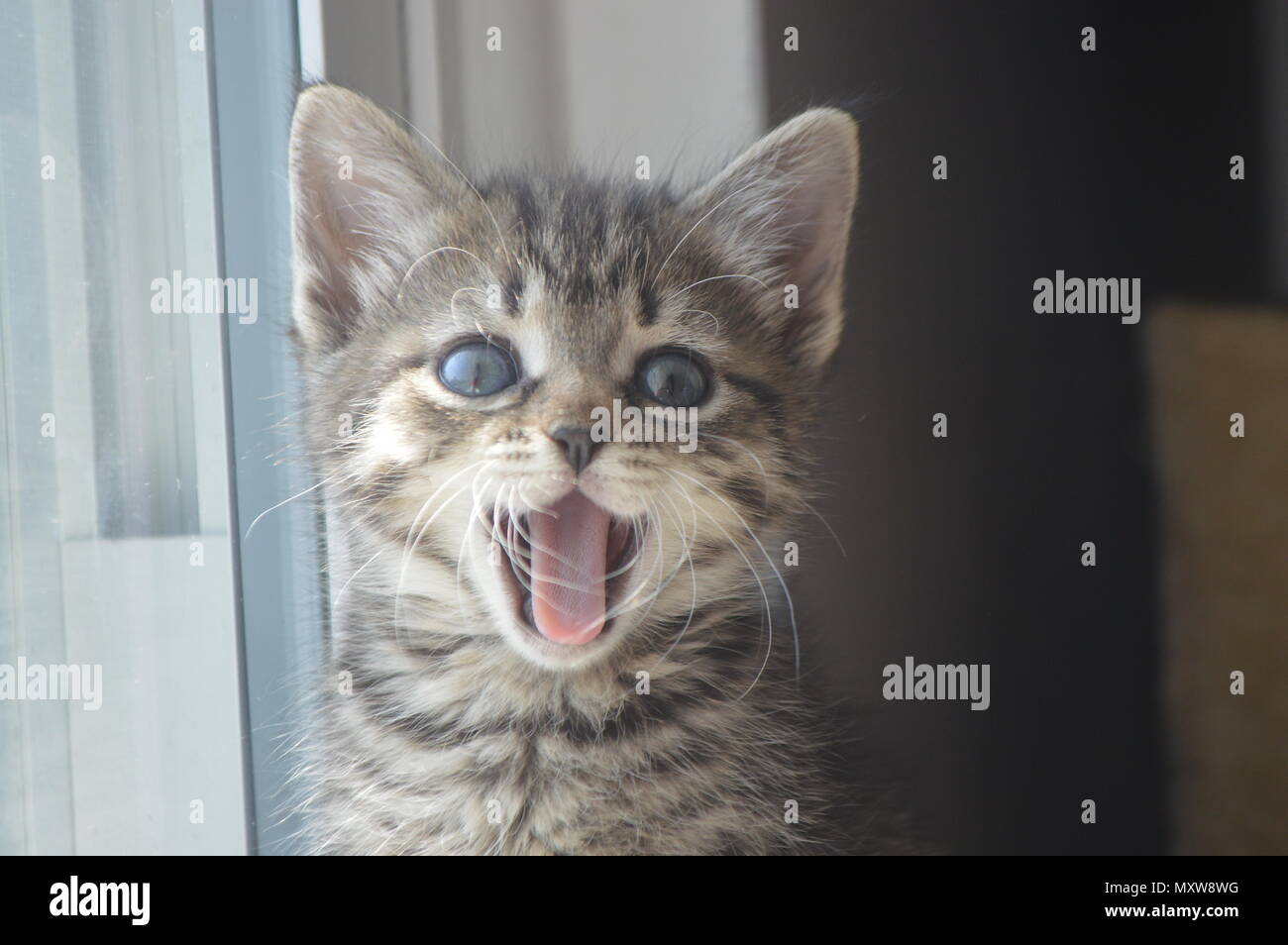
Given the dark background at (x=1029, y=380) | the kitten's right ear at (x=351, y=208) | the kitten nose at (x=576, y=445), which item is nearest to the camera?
the kitten nose at (x=576, y=445)

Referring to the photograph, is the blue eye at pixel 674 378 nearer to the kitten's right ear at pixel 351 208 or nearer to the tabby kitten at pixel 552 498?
the tabby kitten at pixel 552 498

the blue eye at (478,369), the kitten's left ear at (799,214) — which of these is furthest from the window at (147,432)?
the kitten's left ear at (799,214)

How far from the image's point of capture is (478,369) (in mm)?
1038

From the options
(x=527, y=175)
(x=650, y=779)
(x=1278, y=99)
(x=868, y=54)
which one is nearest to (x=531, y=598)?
(x=650, y=779)

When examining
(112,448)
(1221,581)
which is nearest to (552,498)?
(112,448)

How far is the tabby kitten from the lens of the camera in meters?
1.02

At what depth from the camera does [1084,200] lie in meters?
1.31

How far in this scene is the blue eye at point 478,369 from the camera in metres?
1.03

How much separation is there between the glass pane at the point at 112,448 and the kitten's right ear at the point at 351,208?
0.14 meters

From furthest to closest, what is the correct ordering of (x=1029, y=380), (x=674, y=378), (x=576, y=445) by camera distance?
(x=1029, y=380) < (x=674, y=378) < (x=576, y=445)

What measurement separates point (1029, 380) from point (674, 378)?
20.8 inches

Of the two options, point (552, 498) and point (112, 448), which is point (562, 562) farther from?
point (112, 448)

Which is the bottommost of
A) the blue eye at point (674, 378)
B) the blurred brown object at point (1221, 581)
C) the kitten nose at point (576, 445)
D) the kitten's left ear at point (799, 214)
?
the blurred brown object at point (1221, 581)

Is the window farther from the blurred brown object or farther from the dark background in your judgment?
the blurred brown object
